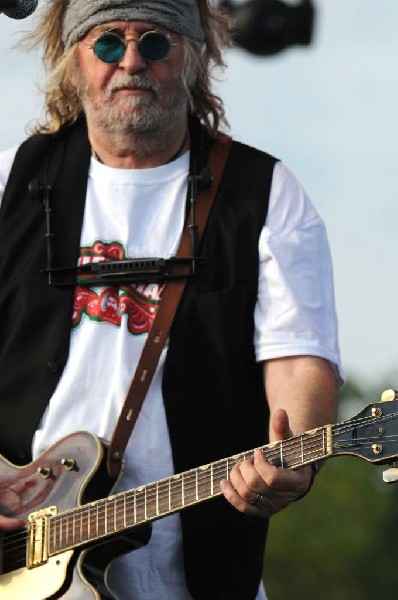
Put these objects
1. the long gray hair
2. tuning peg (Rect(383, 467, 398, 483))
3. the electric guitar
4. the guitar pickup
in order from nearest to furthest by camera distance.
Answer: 1. tuning peg (Rect(383, 467, 398, 483))
2. the electric guitar
3. the guitar pickup
4. the long gray hair

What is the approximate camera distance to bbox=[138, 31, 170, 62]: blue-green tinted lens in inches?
264

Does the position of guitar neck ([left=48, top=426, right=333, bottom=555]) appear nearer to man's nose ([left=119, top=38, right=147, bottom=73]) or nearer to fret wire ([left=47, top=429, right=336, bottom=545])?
fret wire ([left=47, top=429, right=336, bottom=545])

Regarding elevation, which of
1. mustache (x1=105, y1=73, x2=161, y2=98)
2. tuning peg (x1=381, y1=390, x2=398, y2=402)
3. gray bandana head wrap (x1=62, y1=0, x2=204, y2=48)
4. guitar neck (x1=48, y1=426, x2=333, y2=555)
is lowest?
guitar neck (x1=48, y1=426, x2=333, y2=555)

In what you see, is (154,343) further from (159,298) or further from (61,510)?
(61,510)

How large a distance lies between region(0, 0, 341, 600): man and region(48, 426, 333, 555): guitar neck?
159mm

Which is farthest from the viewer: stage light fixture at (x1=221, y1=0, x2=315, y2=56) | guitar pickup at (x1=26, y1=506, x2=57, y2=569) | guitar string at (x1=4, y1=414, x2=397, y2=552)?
stage light fixture at (x1=221, y1=0, x2=315, y2=56)

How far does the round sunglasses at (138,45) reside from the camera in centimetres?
671

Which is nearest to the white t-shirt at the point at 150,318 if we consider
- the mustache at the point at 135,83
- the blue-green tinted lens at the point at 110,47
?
the mustache at the point at 135,83

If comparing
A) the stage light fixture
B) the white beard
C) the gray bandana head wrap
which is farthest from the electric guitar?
the stage light fixture

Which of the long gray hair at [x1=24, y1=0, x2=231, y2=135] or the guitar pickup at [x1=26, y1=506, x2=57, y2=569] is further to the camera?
the long gray hair at [x1=24, y1=0, x2=231, y2=135]

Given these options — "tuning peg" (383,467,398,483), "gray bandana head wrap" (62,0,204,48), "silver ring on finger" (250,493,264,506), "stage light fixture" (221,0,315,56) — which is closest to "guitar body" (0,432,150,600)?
"silver ring on finger" (250,493,264,506)

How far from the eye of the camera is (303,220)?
21.9ft

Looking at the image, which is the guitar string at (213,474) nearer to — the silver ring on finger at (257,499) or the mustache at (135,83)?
the silver ring on finger at (257,499)

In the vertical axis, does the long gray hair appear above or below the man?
above
